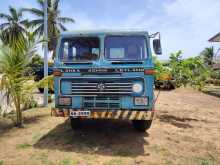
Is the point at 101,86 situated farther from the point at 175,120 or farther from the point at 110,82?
the point at 175,120

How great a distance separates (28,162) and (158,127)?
4.39m

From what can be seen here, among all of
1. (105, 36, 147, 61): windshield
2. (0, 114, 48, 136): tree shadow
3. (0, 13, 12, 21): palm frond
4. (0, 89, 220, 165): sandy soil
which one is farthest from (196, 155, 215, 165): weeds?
(0, 13, 12, 21): palm frond

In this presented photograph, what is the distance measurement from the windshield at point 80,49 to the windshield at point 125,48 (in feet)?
0.96

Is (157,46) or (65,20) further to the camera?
(65,20)

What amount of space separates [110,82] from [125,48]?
3.09 feet

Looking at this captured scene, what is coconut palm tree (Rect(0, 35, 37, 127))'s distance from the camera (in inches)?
316

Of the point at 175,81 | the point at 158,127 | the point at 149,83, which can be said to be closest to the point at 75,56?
the point at 149,83

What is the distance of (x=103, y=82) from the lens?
6.45 meters

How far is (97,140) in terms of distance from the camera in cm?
700

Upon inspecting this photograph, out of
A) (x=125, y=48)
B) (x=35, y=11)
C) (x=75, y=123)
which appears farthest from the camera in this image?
(x=35, y=11)

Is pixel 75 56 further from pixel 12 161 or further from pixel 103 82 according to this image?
pixel 12 161

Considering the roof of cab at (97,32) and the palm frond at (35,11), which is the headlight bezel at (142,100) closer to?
the roof of cab at (97,32)

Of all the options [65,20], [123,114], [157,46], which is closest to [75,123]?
[123,114]

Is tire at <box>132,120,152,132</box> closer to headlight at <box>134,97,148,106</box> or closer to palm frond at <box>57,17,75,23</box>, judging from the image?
headlight at <box>134,97,148,106</box>
